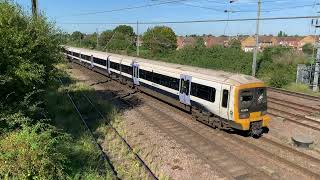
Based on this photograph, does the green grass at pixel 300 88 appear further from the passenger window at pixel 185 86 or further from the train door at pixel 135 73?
the passenger window at pixel 185 86

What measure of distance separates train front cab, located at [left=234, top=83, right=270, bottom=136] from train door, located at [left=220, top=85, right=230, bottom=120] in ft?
1.40

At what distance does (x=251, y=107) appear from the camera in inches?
595

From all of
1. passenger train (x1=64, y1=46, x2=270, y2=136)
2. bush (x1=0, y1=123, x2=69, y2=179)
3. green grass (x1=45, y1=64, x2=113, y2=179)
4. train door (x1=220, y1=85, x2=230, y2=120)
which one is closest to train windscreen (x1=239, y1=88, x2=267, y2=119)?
passenger train (x1=64, y1=46, x2=270, y2=136)

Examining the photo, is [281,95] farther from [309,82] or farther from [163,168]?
[163,168]

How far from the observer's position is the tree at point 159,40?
65.8 metres

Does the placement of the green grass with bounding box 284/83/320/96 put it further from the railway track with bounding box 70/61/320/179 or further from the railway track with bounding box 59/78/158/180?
the railway track with bounding box 59/78/158/180

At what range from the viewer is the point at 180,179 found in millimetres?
11375

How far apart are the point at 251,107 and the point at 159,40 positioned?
2309 inches

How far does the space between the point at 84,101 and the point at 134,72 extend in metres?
4.97

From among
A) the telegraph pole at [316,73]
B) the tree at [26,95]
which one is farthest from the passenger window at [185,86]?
the telegraph pole at [316,73]

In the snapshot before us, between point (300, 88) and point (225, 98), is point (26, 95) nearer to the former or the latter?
point (225, 98)

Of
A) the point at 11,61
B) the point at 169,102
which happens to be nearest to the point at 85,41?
the point at 169,102

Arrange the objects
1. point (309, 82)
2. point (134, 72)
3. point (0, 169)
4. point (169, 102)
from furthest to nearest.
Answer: point (309, 82)
point (134, 72)
point (169, 102)
point (0, 169)

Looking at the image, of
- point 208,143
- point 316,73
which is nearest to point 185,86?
point 208,143
